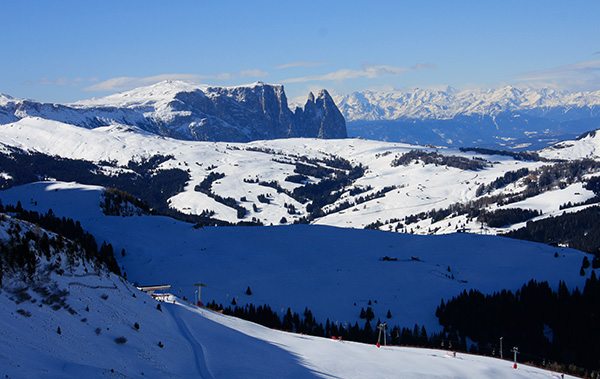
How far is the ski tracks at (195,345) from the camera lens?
142 ft

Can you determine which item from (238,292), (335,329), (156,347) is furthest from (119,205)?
(156,347)

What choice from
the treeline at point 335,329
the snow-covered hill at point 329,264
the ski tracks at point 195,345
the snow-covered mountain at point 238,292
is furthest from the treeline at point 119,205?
the ski tracks at point 195,345

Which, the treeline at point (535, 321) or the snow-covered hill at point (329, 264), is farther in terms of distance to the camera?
the snow-covered hill at point (329, 264)

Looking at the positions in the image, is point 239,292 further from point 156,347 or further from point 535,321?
point 156,347

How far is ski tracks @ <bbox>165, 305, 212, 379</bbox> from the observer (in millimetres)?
43156

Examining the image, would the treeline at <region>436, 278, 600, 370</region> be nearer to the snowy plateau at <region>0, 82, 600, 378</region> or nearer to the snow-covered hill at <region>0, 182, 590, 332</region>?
the snowy plateau at <region>0, 82, 600, 378</region>

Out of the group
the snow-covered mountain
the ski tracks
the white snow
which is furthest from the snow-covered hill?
the ski tracks

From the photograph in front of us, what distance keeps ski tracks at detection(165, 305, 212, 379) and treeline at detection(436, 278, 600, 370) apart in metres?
59.8

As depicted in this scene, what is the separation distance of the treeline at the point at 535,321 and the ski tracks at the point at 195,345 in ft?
196

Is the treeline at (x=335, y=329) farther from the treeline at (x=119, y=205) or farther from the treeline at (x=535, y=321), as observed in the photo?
the treeline at (x=119, y=205)

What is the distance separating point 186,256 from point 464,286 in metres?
62.2

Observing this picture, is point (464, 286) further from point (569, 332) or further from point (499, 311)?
point (569, 332)

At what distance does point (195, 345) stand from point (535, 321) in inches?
3131

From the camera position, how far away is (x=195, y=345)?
49.4m
